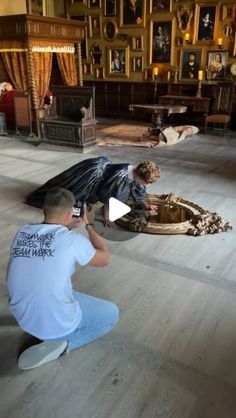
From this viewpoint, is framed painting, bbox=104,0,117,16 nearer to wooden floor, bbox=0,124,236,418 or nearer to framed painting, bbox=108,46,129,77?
framed painting, bbox=108,46,129,77

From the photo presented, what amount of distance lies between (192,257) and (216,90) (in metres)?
6.68

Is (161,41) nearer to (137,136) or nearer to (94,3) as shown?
(94,3)

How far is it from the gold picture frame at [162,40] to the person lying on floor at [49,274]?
28.7 feet

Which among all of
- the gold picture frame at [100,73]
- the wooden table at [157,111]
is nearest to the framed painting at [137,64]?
the gold picture frame at [100,73]

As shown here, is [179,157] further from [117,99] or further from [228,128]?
[117,99]

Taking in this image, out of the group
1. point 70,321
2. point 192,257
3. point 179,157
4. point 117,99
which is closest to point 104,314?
point 70,321

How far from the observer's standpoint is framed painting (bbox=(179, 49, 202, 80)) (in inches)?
363

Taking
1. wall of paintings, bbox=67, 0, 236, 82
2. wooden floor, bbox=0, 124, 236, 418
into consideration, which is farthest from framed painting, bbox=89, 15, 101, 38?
wooden floor, bbox=0, 124, 236, 418

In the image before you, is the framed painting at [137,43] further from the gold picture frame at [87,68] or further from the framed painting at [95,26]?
the gold picture frame at [87,68]

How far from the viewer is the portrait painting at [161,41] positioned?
9445mm

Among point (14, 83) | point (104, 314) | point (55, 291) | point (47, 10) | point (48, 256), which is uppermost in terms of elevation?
point (47, 10)

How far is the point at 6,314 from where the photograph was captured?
97.1 inches

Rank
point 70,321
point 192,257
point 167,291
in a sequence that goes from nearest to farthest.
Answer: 1. point 70,321
2. point 167,291
3. point 192,257

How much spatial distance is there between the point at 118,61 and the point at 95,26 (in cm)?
118
